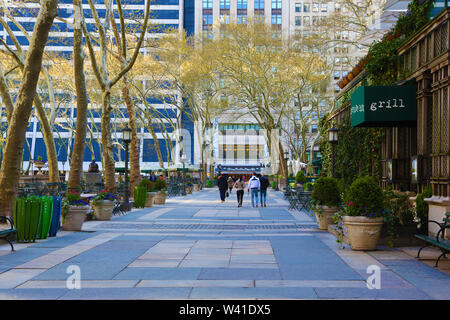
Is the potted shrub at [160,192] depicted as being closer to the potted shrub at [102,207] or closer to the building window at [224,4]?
the potted shrub at [102,207]

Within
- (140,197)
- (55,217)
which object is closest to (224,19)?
(140,197)

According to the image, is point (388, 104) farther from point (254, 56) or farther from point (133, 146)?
point (254, 56)

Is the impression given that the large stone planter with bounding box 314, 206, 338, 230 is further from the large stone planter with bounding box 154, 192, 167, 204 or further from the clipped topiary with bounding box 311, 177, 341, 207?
the large stone planter with bounding box 154, 192, 167, 204

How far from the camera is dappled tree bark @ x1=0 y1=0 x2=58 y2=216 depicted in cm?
1277

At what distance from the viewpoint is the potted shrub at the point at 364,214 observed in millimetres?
10539

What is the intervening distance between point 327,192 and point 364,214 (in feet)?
14.9

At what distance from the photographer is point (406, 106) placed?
43.3 ft

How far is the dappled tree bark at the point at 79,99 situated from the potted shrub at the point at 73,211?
445 centimetres

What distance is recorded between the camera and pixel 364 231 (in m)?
10.6

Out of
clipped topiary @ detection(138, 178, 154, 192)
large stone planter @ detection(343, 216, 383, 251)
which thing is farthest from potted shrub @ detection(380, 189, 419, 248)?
clipped topiary @ detection(138, 178, 154, 192)

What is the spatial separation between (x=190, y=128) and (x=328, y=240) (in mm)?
92498

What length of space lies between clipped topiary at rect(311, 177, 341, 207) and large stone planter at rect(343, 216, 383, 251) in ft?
14.2

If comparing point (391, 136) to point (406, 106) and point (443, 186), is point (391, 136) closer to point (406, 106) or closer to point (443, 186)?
point (406, 106)
